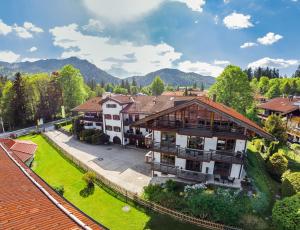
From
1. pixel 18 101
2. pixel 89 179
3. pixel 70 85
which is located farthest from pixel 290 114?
pixel 18 101

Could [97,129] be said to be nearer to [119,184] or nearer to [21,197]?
[119,184]

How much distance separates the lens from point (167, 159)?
24.1m

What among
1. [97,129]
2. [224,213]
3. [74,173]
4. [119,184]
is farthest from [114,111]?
[224,213]

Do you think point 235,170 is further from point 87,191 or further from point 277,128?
point 87,191

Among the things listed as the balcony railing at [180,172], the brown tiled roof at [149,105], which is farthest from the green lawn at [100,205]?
the brown tiled roof at [149,105]

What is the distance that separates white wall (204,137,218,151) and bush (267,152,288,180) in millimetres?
10638

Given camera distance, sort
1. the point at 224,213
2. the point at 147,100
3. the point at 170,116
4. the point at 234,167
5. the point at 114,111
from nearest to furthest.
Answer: the point at 224,213
the point at 234,167
the point at 170,116
the point at 114,111
the point at 147,100

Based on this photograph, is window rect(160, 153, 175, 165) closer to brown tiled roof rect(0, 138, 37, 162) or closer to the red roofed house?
the red roofed house

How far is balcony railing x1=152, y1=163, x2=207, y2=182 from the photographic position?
71.6ft

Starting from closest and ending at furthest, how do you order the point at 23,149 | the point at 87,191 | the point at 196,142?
1. the point at 196,142
2. the point at 87,191
3. the point at 23,149

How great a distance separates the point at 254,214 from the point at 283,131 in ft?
66.2

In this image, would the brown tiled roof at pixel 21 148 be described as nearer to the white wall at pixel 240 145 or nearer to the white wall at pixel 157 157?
the white wall at pixel 157 157

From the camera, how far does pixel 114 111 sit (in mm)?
36312

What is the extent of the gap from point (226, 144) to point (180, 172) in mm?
6447
